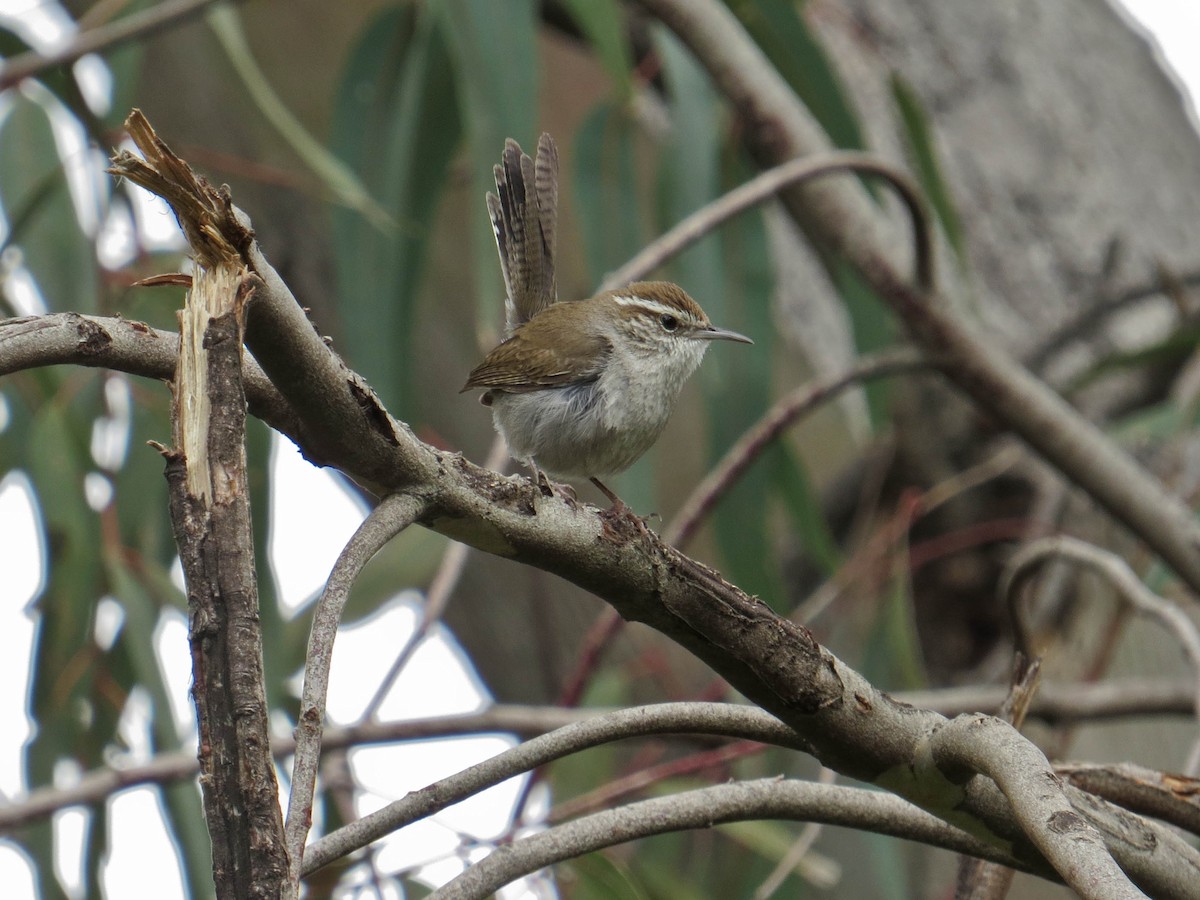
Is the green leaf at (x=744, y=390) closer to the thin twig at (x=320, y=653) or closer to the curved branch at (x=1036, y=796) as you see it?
the curved branch at (x=1036, y=796)

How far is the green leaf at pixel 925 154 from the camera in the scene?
3.10 meters

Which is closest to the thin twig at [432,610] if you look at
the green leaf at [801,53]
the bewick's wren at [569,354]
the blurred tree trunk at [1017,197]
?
the bewick's wren at [569,354]

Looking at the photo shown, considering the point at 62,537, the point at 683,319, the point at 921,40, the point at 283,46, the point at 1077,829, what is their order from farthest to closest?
the point at 921,40, the point at 283,46, the point at 62,537, the point at 683,319, the point at 1077,829

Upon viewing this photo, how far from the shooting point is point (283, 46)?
4.48 m

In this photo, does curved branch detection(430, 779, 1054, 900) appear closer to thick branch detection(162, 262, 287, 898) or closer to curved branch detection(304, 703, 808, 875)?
curved branch detection(304, 703, 808, 875)

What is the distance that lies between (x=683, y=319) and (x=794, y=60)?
1.02 m

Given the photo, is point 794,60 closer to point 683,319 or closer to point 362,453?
point 683,319

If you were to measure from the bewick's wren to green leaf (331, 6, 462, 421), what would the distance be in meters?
0.31

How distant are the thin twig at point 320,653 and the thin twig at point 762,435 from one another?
1317 mm

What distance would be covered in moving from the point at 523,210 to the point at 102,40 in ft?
3.10

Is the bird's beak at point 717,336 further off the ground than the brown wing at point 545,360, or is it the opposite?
the bird's beak at point 717,336

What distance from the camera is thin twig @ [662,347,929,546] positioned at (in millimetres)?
2566

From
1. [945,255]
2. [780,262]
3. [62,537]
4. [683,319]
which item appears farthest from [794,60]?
[62,537]

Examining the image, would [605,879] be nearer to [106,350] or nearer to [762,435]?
[762,435]
